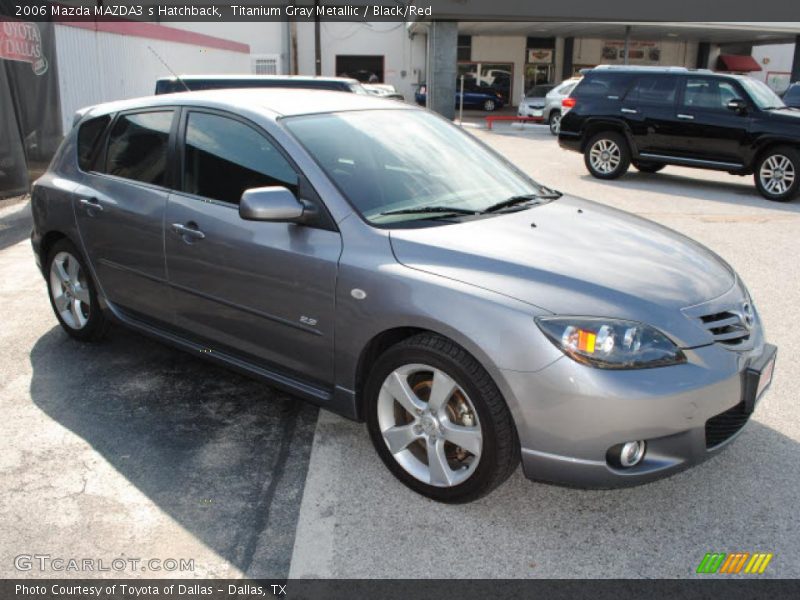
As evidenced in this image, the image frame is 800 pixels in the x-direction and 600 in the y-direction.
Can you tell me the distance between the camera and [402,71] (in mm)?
43031

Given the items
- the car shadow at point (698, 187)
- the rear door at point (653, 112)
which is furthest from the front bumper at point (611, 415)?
the rear door at point (653, 112)

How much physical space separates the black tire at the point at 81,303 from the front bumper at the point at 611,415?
10.3 ft

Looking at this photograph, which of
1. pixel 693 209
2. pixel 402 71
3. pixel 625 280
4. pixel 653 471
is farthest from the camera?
pixel 402 71

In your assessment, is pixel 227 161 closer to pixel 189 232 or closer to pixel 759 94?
pixel 189 232

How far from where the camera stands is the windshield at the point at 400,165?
3.64 m

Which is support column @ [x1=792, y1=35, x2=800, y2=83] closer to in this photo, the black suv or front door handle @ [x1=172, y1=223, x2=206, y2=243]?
the black suv

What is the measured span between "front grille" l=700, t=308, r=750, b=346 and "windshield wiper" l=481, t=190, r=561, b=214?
1190 mm

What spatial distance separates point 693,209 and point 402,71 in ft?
114

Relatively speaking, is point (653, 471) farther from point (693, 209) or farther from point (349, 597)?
point (693, 209)

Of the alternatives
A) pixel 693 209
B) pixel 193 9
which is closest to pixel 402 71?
pixel 193 9

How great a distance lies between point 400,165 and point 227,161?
0.92 metres

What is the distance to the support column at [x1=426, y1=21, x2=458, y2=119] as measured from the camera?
29.1 meters

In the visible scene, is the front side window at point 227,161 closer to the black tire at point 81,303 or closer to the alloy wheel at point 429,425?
the alloy wheel at point 429,425

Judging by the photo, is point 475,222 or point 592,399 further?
point 475,222
